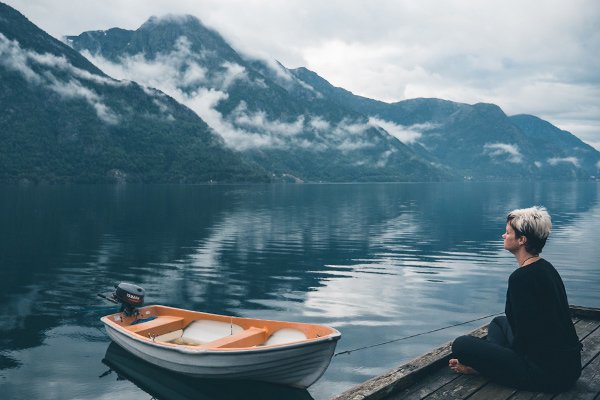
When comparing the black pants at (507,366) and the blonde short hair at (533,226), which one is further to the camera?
the black pants at (507,366)

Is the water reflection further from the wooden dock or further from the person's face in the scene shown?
the person's face

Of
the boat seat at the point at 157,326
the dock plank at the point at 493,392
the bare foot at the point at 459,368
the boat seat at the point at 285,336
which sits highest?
the bare foot at the point at 459,368

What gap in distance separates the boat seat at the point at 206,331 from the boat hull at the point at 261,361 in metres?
1.87

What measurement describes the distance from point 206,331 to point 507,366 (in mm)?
12317

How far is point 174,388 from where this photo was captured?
16531 mm

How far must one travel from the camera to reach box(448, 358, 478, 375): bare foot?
938 cm

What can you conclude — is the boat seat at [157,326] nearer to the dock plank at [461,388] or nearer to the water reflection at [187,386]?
the water reflection at [187,386]

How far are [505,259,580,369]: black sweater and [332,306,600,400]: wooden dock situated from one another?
78 centimetres

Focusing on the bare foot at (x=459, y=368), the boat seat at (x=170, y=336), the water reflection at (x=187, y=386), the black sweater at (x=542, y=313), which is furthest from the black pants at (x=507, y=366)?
the boat seat at (x=170, y=336)

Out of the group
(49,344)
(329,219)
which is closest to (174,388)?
(49,344)

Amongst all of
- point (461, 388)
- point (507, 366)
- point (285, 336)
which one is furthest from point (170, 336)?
point (507, 366)

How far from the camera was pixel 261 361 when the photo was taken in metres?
14.5

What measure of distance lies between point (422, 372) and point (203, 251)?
37.9 m

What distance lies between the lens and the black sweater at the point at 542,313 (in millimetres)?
8164
